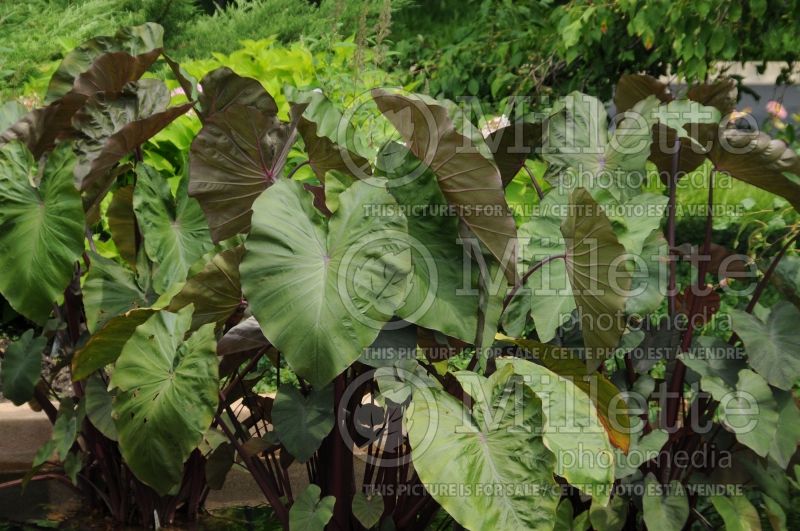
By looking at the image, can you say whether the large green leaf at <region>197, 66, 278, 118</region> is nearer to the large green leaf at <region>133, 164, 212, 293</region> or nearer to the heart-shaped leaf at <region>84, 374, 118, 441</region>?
the large green leaf at <region>133, 164, 212, 293</region>

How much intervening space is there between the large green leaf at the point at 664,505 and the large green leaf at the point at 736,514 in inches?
3.8

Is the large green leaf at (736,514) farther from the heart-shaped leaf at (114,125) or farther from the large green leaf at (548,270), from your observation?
the heart-shaped leaf at (114,125)

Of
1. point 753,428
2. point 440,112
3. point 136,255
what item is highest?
point 440,112

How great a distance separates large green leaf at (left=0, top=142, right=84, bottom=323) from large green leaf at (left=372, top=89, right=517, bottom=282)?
0.79 m

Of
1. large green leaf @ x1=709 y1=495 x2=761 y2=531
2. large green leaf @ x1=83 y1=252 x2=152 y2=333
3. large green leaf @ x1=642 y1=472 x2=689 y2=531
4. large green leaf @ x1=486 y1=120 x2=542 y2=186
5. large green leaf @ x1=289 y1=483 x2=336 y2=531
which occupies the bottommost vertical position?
large green leaf @ x1=709 y1=495 x2=761 y2=531

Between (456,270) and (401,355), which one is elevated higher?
(456,270)

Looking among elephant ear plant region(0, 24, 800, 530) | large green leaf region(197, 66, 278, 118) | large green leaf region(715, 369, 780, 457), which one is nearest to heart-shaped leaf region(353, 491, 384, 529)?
elephant ear plant region(0, 24, 800, 530)

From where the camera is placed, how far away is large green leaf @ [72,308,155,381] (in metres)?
2.21

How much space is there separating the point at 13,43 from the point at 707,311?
346 centimetres

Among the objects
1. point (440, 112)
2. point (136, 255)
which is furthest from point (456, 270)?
point (136, 255)

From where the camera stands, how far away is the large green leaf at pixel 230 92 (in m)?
2.44

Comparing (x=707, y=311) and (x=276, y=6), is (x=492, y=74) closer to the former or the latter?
(x=276, y=6)

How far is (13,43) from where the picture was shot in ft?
15.4

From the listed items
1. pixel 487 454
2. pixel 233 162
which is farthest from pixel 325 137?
pixel 487 454
